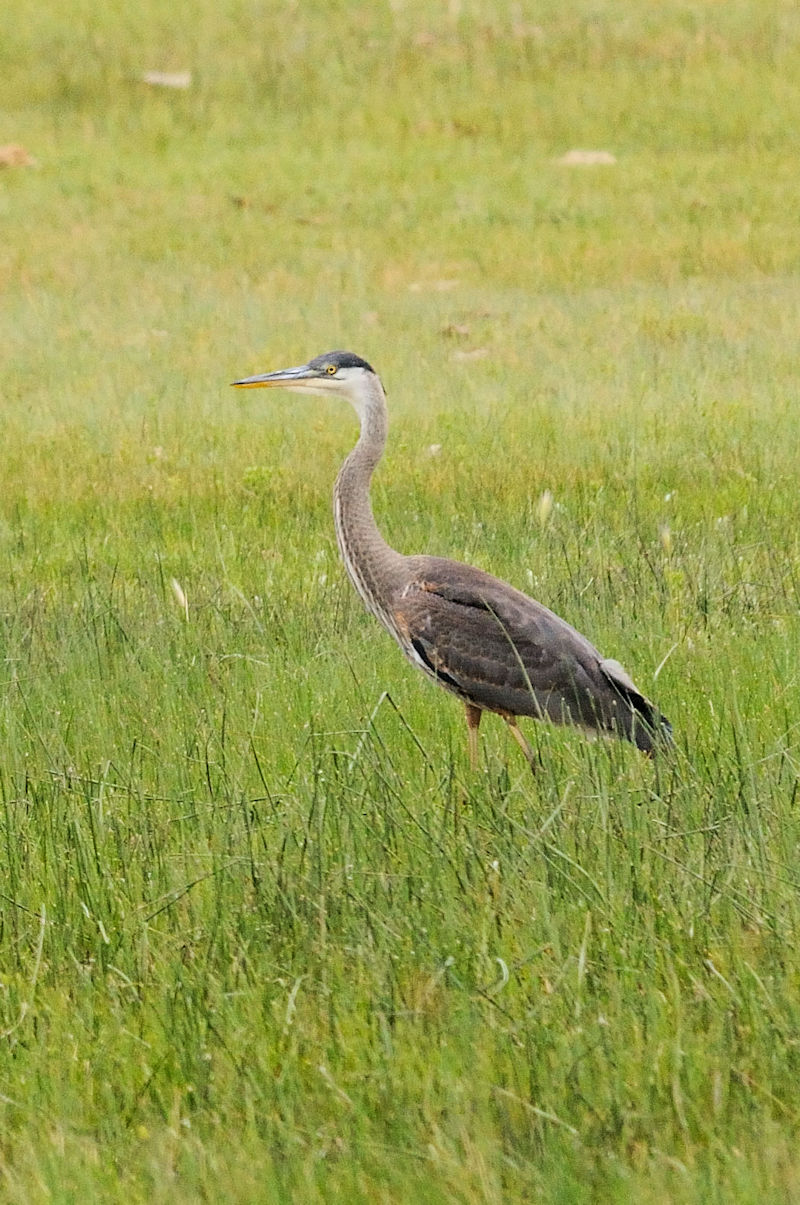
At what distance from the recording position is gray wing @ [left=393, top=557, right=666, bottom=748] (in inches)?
245

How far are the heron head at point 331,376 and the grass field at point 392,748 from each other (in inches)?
36.6

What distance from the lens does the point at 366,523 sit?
276 inches

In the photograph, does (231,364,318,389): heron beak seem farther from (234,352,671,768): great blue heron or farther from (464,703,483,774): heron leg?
(464,703,483,774): heron leg

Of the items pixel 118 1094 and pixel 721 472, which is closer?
pixel 118 1094

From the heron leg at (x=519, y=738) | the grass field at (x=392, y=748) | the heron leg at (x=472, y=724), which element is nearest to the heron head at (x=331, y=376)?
the grass field at (x=392, y=748)

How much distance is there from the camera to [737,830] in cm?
443

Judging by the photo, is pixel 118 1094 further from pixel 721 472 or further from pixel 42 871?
pixel 721 472

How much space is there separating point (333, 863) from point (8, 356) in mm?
10910

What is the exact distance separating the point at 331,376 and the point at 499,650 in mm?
1622

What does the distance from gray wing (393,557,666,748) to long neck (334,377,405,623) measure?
0.18 metres

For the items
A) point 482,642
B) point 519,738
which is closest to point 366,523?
point 482,642

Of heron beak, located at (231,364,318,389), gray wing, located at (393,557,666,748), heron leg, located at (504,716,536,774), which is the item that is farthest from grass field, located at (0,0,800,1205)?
heron beak, located at (231,364,318,389)

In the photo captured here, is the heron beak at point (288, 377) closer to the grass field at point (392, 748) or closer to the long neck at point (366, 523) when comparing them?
the long neck at point (366, 523)

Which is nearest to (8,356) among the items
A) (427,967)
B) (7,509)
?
(7,509)
